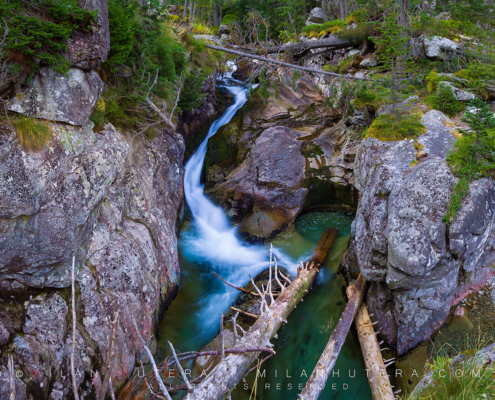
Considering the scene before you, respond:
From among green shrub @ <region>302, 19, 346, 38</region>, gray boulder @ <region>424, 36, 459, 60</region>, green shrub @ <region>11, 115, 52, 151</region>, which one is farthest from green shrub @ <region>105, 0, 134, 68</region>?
green shrub @ <region>302, 19, 346, 38</region>

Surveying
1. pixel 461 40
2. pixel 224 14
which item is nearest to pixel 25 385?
pixel 461 40

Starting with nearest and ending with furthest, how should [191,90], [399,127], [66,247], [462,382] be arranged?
[462,382] < [66,247] < [399,127] < [191,90]

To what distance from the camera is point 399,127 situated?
7328 mm

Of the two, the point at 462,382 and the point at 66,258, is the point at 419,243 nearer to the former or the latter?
the point at 462,382

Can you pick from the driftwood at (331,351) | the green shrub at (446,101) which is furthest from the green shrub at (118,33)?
the green shrub at (446,101)

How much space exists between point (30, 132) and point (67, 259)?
82.3 inches

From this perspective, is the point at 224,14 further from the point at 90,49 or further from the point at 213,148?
the point at 90,49

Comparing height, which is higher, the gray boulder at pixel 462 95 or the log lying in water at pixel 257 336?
the gray boulder at pixel 462 95

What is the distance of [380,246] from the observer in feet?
19.7

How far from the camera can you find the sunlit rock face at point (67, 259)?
14.3 feet

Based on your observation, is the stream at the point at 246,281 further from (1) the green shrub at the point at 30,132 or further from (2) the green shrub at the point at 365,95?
(1) the green shrub at the point at 30,132

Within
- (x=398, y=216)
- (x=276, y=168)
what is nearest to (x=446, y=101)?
(x=398, y=216)

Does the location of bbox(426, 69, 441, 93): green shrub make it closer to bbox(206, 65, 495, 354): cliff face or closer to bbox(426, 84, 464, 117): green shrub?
bbox(426, 84, 464, 117): green shrub

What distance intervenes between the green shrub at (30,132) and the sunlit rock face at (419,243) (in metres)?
6.35
